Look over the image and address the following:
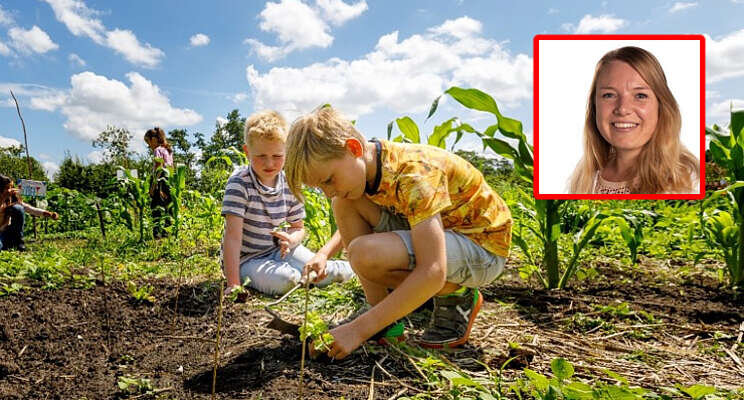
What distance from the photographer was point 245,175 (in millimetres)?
2869

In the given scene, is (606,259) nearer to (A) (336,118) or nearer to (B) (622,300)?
(B) (622,300)

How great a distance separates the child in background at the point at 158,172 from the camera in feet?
18.0

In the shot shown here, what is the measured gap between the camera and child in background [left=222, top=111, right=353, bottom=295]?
264 cm

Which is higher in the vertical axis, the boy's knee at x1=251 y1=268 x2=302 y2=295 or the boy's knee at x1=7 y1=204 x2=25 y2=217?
the boy's knee at x1=7 y1=204 x2=25 y2=217

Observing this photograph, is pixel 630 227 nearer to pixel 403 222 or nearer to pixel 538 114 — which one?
pixel 538 114

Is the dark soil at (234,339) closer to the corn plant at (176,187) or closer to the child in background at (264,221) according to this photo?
the child in background at (264,221)

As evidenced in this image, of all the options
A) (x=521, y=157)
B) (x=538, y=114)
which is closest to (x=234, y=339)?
(x=521, y=157)

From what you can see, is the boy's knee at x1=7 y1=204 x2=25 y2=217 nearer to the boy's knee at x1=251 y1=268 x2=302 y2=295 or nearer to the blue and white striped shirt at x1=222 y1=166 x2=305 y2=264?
the blue and white striped shirt at x1=222 y1=166 x2=305 y2=264

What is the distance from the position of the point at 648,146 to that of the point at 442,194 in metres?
1.31

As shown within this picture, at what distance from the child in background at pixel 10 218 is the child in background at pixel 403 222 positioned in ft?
17.2

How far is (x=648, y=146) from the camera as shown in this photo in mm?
2363

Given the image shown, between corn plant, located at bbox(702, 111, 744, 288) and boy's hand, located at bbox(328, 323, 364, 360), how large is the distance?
205 centimetres

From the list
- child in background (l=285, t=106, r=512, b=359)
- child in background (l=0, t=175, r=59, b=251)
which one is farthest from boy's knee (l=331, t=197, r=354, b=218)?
child in background (l=0, t=175, r=59, b=251)

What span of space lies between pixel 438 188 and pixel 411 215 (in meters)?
0.13
